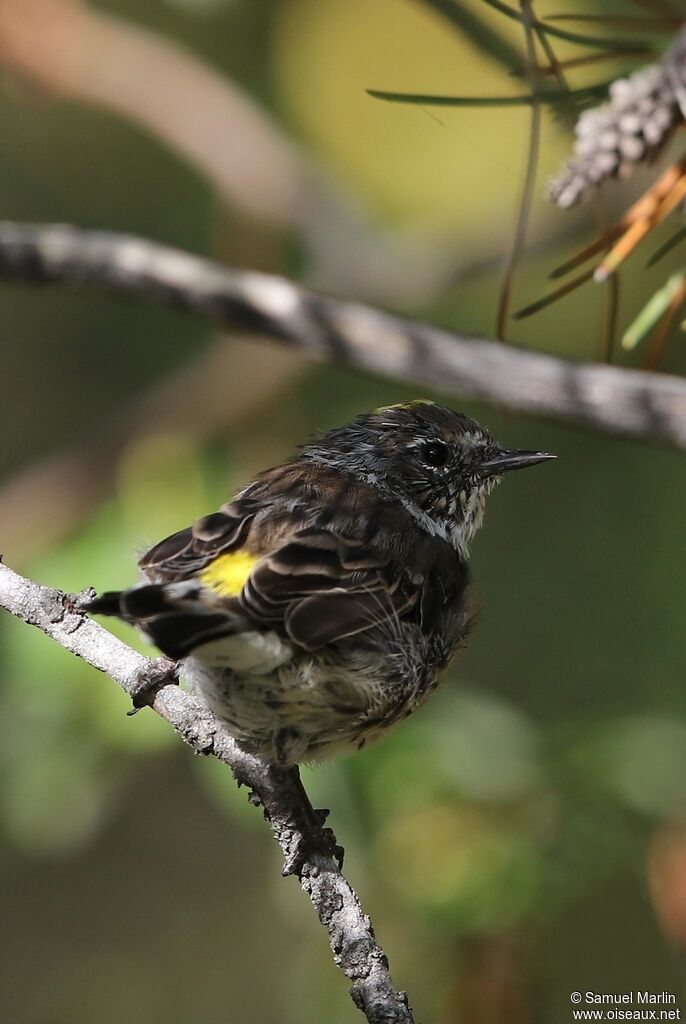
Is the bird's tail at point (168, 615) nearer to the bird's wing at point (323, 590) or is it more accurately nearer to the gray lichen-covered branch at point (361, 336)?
the bird's wing at point (323, 590)

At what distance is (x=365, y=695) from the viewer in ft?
11.4

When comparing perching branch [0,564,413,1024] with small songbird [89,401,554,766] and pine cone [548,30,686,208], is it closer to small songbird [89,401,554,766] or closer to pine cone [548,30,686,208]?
small songbird [89,401,554,766]

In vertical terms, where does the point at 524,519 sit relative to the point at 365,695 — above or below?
below

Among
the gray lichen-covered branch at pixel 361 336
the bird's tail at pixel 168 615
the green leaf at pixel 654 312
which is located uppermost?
the green leaf at pixel 654 312

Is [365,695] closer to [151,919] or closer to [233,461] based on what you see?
[233,461]

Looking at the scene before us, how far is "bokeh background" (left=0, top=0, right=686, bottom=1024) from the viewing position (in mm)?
4273

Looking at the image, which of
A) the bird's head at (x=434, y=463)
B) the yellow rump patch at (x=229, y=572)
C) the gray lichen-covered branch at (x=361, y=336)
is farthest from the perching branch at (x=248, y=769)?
the bird's head at (x=434, y=463)

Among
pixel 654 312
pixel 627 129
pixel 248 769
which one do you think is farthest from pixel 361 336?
pixel 248 769

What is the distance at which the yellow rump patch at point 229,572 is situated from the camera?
3438 mm

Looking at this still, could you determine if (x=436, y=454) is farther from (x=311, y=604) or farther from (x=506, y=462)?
A: (x=311, y=604)

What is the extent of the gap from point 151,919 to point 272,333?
562 centimetres

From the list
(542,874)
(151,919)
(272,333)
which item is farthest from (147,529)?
(151,919)

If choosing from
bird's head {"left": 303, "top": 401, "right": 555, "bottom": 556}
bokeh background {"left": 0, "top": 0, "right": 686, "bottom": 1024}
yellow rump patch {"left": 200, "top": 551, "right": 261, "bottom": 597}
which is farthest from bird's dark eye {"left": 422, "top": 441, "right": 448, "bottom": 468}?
yellow rump patch {"left": 200, "top": 551, "right": 261, "bottom": 597}

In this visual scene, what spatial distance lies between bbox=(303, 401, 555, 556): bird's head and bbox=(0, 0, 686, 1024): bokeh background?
40cm
